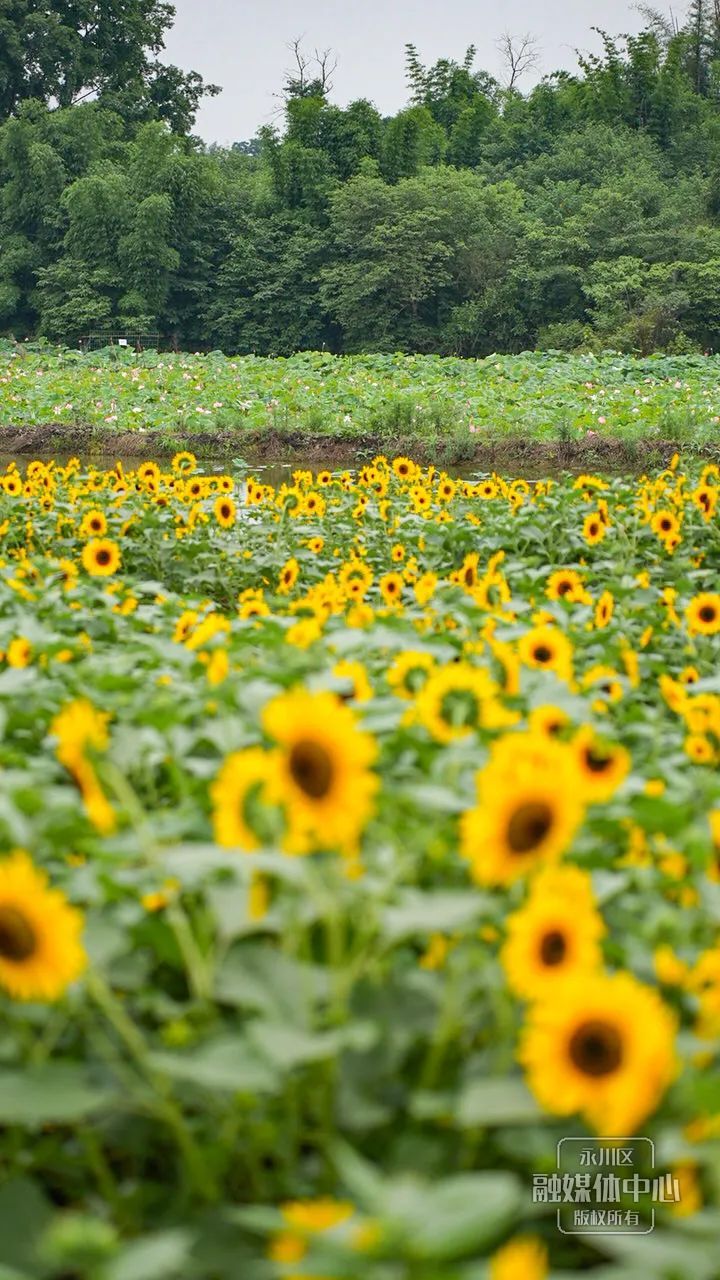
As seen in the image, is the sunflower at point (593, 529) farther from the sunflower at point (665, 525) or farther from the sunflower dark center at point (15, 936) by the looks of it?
the sunflower dark center at point (15, 936)

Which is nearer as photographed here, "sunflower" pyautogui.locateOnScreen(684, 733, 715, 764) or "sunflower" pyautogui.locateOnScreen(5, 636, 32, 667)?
"sunflower" pyautogui.locateOnScreen(684, 733, 715, 764)

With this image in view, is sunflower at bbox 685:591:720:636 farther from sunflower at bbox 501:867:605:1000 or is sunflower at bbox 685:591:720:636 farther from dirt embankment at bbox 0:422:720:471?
dirt embankment at bbox 0:422:720:471

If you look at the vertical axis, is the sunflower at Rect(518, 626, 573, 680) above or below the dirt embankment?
below

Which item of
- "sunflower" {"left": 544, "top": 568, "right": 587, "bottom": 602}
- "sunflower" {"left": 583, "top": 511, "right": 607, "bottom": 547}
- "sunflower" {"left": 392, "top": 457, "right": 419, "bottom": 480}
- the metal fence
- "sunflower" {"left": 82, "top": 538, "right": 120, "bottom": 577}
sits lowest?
"sunflower" {"left": 544, "top": 568, "right": 587, "bottom": 602}

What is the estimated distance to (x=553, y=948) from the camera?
69 centimetres

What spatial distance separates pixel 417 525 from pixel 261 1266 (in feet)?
10.6

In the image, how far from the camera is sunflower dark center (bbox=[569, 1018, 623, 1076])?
0.62 meters

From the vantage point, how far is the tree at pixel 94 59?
31.6 metres

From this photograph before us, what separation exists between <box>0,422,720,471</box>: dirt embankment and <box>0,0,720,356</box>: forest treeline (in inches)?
403

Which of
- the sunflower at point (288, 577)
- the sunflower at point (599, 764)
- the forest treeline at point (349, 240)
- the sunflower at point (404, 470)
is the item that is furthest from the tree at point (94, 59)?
the sunflower at point (599, 764)

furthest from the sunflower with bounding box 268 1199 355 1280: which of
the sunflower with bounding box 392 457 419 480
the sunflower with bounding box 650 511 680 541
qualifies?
the sunflower with bounding box 392 457 419 480

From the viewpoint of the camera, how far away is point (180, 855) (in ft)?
2.47

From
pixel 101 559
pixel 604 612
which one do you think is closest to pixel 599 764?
pixel 604 612

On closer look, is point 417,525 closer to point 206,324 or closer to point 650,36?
point 206,324
